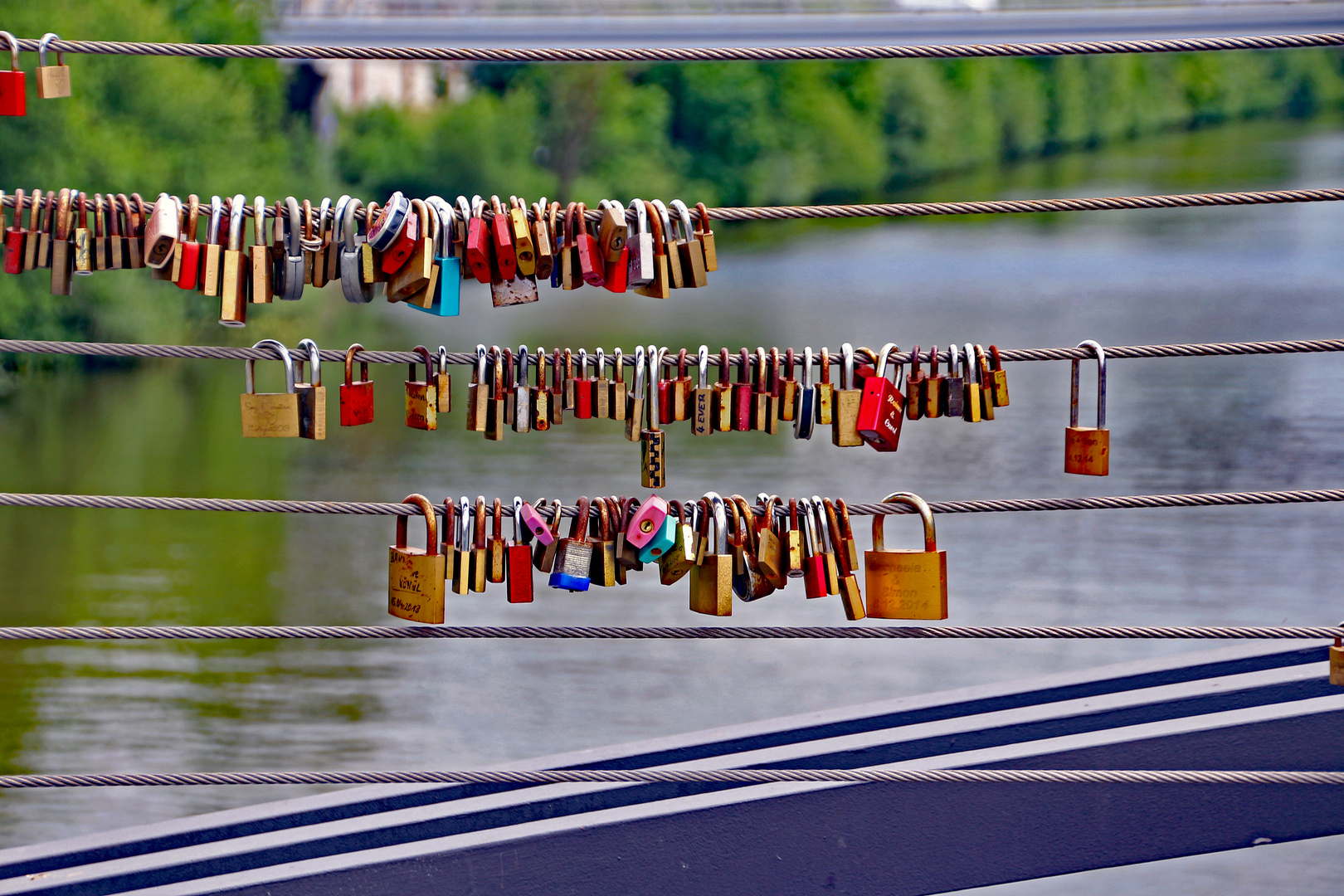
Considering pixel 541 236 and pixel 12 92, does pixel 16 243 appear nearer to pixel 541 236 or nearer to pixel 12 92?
pixel 12 92

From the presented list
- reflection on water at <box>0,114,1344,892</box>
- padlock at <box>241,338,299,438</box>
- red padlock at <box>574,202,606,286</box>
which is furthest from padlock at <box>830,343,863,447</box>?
reflection on water at <box>0,114,1344,892</box>

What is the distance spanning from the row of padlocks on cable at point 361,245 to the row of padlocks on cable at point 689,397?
13cm

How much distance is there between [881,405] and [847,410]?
0.07 meters

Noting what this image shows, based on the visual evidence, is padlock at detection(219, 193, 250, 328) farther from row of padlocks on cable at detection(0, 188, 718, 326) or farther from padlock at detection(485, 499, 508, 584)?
padlock at detection(485, 499, 508, 584)

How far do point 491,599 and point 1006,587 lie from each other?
8.53 feet

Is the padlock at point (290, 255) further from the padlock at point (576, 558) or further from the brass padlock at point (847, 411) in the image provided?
the brass padlock at point (847, 411)

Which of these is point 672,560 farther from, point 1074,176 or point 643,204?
point 1074,176

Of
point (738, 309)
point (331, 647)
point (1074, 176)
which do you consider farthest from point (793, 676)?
point (1074, 176)

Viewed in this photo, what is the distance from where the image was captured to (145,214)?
2395mm

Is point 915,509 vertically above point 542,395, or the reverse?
point 542,395

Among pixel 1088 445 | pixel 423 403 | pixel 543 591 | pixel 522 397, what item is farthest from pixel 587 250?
pixel 543 591

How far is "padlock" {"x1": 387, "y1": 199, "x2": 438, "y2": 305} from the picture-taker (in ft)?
7.64

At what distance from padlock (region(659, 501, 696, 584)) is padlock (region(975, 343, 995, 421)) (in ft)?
1.72

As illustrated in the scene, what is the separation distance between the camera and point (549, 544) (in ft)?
8.10
